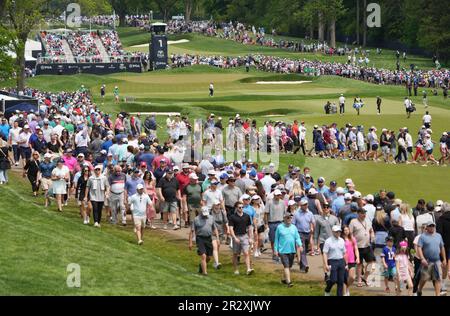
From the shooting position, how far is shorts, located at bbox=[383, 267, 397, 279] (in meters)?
22.3

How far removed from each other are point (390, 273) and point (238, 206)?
363cm

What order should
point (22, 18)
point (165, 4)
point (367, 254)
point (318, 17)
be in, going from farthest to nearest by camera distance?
1. point (165, 4)
2. point (318, 17)
3. point (22, 18)
4. point (367, 254)

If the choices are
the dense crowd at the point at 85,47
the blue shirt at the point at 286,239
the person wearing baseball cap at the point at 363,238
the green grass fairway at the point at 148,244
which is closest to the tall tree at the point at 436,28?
the dense crowd at the point at 85,47

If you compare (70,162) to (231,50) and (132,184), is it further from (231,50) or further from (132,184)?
(231,50)

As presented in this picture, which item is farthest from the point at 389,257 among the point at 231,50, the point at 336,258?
the point at 231,50

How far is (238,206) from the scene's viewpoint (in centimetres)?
2348

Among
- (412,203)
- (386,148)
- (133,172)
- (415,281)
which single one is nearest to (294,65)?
(386,148)

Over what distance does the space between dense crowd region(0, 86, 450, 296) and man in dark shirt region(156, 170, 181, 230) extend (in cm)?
3

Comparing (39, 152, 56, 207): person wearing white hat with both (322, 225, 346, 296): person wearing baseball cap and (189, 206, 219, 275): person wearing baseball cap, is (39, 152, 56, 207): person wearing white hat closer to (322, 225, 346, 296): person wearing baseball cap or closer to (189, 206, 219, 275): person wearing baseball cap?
(189, 206, 219, 275): person wearing baseball cap

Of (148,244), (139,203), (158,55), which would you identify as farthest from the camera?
(158,55)

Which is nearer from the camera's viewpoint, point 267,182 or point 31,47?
point 267,182

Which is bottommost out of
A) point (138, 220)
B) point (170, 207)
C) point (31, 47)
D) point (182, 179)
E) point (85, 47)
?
point (85, 47)

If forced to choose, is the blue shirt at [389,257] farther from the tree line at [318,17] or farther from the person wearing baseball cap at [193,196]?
the tree line at [318,17]
